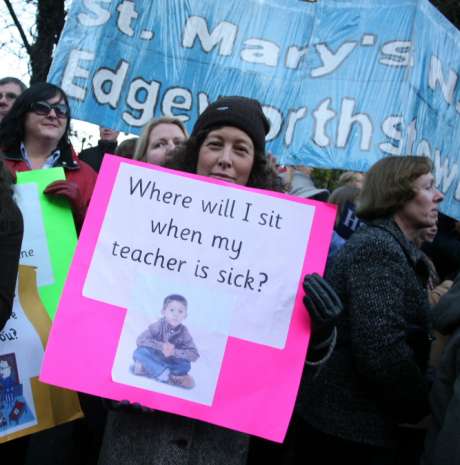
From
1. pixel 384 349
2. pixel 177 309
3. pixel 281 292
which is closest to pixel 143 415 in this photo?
pixel 177 309

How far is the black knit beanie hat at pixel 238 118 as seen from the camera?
1.89 meters

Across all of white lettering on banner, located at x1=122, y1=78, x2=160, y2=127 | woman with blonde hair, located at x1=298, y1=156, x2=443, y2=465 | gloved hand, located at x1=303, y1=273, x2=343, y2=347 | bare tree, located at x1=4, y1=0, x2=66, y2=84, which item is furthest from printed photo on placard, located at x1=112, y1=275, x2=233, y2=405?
bare tree, located at x1=4, y1=0, x2=66, y2=84

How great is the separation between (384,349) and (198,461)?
0.71 m

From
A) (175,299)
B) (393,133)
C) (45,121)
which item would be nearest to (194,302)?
(175,299)

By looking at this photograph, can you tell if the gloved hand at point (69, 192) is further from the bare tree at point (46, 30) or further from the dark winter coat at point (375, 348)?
the bare tree at point (46, 30)

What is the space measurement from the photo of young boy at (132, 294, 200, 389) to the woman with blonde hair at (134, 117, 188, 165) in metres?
1.35

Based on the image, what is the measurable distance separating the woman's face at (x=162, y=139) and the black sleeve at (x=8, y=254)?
113 cm

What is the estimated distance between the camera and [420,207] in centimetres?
246

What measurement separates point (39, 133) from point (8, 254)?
1177mm

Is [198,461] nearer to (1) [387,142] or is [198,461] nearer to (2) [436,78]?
(1) [387,142]

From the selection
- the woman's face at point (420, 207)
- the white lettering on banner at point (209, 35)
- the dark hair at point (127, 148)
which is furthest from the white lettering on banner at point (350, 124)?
the dark hair at point (127, 148)

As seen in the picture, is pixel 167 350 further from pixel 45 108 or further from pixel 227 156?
pixel 45 108

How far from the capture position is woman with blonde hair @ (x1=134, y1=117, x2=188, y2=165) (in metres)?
2.87

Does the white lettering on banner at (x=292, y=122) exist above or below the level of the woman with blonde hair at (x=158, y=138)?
above
